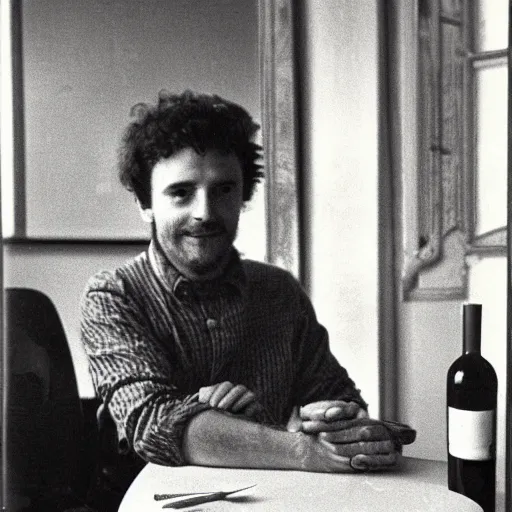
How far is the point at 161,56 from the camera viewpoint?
127 cm

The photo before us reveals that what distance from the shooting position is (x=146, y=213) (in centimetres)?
126

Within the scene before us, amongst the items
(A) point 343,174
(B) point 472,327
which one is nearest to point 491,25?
(A) point 343,174

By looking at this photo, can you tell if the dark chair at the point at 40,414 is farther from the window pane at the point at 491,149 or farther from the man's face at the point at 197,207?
the window pane at the point at 491,149

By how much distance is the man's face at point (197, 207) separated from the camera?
1232 millimetres

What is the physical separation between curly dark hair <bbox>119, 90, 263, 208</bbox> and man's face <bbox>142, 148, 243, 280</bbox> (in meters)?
0.01

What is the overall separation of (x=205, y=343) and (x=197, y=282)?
104mm

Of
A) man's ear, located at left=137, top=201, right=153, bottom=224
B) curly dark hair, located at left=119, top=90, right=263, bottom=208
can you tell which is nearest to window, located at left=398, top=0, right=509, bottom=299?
curly dark hair, located at left=119, top=90, right=263, bottom=208

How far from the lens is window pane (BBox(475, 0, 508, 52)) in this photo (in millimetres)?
1189

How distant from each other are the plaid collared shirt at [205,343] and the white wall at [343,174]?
0.14ft

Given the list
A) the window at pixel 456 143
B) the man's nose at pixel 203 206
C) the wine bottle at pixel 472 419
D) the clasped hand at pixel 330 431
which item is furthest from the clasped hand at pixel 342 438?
the man's nose at pixel 203 206

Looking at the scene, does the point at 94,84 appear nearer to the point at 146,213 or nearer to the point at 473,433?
the point at 146,213

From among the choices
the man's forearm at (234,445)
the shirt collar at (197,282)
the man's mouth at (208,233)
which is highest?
the man's mouth at (208,233)

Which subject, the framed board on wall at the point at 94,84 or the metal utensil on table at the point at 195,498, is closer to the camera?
the metal utensil on table at the point at 195,498

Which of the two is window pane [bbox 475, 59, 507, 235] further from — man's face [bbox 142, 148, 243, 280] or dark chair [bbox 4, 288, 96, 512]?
dark chair [bbox 4, 288, 96, 512]
